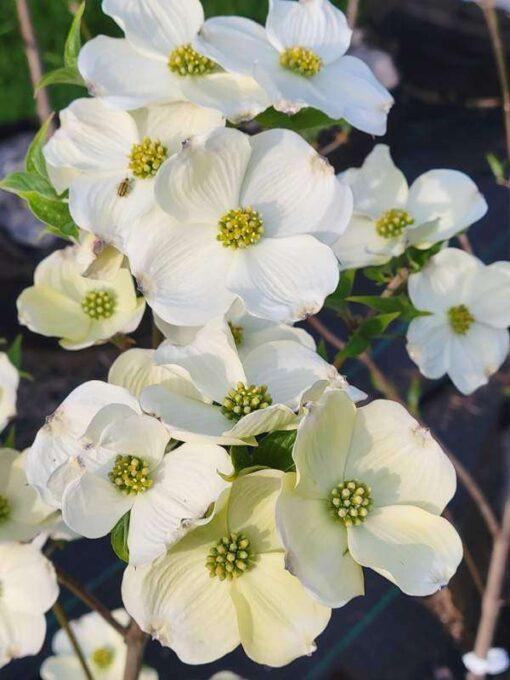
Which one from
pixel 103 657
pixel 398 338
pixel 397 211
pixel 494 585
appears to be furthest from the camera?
pixel 398 338

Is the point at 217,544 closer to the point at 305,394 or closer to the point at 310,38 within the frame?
the point at 305,394

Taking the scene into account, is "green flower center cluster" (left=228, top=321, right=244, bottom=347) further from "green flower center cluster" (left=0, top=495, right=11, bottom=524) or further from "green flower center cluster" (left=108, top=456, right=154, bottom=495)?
"green flower center cluster" (left=0, top=495, right=11, bottom=524)

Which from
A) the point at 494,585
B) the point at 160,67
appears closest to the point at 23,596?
the point at 160,67

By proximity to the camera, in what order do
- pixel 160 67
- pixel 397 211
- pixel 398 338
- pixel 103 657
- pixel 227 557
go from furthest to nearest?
pixel 398 338, pixel 103 657, pixel 397 211, pixel 160 67, pixel 227 557

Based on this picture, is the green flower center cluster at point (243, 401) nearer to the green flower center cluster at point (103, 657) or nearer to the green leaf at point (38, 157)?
the green leaf at point (38, 157)

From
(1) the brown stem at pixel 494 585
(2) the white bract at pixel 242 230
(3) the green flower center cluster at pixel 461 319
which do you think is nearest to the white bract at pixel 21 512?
(2) the white bract at pixel 242 230

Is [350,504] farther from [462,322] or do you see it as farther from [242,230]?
[462,322]
